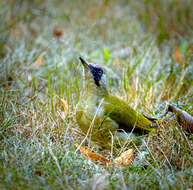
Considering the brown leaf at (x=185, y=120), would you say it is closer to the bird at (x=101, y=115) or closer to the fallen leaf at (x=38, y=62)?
the bird at (x=101, y=115)

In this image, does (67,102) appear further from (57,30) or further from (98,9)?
(98,9)

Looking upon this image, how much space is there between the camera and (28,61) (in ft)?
14.4

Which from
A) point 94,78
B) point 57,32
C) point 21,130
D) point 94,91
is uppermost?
point 57,32

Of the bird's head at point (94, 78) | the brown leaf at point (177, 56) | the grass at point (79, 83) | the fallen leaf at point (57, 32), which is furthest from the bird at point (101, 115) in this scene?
the fallen leaf at point (57, 32)

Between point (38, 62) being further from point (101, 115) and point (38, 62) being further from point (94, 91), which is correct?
point (101, 115)

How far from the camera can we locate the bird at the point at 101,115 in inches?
114

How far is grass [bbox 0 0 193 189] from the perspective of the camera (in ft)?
7.53

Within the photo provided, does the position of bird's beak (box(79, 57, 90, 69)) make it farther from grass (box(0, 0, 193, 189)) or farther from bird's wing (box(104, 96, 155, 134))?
bird's wing (box(104, 96, 155, 134))

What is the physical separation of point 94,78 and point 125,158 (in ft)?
3.02

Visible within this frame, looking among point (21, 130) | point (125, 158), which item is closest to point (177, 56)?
point (125, 158)

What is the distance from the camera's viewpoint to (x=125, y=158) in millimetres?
2689

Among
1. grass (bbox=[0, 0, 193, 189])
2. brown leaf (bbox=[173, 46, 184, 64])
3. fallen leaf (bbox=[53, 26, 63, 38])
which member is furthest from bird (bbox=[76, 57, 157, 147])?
fallen leaf (bbox=[53, 26, 63, 38])

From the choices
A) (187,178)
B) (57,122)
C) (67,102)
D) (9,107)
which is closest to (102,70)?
(67,102)

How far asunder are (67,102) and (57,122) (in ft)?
1.15
